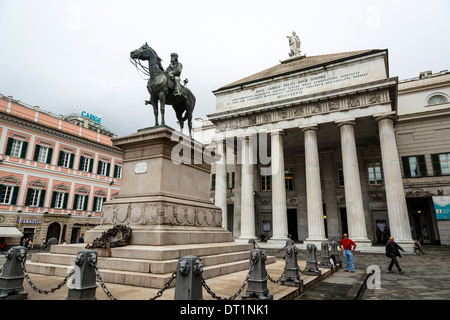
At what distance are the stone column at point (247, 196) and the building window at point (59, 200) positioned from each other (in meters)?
19.0

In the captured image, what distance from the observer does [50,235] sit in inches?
1059

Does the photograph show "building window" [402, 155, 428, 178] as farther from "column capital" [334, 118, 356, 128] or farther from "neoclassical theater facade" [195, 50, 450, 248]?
"column capital" [334, 118, 356, 128]

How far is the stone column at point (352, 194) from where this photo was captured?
771 inches

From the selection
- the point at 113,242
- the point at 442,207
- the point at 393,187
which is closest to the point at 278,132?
the point at 393,187

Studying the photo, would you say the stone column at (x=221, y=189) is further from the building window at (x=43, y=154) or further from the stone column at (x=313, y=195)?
the building window at (x=43, y=154)

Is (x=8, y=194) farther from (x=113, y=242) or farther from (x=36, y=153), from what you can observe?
(x=113, y=242)

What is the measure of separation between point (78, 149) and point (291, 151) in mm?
24295

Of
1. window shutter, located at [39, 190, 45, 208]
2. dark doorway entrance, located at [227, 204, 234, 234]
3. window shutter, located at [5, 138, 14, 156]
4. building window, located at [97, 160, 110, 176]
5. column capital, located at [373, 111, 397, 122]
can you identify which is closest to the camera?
column capital, located at [373, 111, 397, 122]

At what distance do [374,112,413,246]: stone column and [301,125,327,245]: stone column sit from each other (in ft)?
15.5

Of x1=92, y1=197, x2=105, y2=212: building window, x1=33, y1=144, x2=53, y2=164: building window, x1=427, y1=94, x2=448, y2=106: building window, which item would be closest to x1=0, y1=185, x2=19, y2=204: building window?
x1=33, y1=144, x2=53, y2=164: building window

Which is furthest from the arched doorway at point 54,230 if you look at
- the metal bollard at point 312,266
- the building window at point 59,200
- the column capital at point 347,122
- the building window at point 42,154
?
the column capital at point 347,122

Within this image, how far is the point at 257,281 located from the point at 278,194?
18959 millimetres

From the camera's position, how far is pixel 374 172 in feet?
87.9

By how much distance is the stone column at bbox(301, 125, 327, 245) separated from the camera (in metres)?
20.8
